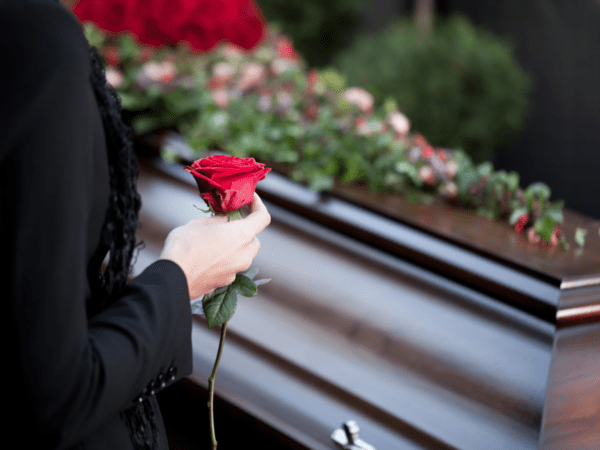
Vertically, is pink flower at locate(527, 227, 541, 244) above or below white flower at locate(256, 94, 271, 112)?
below

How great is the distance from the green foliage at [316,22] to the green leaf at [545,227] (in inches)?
115

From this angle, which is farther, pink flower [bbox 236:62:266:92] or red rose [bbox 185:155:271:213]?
pink flower [bbox 236:62:266:92]

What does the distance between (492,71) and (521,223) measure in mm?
1891

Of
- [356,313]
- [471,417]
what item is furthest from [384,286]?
[471,417]

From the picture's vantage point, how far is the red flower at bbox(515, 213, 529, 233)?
1.05 meters

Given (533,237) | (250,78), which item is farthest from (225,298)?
(250,78)

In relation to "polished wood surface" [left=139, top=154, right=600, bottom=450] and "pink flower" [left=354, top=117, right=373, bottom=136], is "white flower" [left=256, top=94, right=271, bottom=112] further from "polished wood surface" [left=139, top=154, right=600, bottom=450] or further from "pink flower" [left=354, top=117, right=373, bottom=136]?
"polished wood surface" [left=139, top=154, right=600, bottom=450]

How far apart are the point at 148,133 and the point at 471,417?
3.40 ft

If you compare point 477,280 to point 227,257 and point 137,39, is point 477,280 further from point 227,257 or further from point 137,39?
point 137,39

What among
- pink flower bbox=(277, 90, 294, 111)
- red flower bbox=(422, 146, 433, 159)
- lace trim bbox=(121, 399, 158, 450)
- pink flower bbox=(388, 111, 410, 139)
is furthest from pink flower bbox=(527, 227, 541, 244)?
lace trim bbox=(121, 399, 158, 450)

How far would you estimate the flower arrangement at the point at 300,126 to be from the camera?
1.13 m

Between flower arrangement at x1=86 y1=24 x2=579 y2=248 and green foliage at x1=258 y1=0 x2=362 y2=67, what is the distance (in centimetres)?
222

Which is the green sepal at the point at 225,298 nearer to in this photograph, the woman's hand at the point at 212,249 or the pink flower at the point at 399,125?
the woman's hand at the point at 212,249

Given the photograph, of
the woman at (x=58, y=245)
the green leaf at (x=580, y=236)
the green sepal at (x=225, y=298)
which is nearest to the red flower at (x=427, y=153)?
the green leaf at (x=580, y=236)
